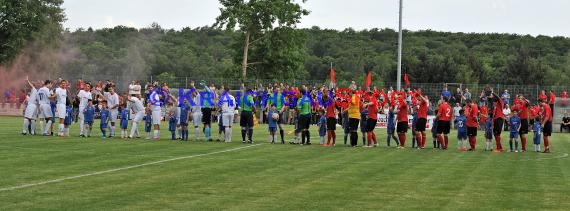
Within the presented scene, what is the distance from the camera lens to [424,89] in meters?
53.8

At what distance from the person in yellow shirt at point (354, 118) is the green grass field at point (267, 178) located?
2787 mm

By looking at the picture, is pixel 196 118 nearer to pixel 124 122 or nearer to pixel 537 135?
pixel 124 122

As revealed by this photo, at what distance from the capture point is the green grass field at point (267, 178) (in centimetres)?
1233

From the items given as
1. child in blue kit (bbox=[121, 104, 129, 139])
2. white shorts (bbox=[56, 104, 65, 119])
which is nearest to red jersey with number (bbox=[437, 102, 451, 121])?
child in blue kit (bbox=[121, 104, 129, 139])

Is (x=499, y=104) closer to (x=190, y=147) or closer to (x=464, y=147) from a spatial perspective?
(x=464, y=147)

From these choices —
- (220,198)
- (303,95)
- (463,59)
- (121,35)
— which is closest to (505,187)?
(220,198)

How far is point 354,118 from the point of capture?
90.9 feet

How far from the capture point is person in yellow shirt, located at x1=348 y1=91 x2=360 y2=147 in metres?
27.7

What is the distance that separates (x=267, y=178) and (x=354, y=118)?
1218 centimetres

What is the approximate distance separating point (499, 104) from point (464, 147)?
71.8 inches

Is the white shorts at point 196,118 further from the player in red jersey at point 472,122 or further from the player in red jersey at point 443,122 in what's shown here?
the player in red jersey at point 472,122

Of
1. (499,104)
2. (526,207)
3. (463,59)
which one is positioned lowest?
(526,207)

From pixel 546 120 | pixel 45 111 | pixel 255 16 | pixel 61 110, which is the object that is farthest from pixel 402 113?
pixel 255 16

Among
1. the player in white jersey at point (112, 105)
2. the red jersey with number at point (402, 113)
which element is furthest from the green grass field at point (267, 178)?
the player in white jersey at point (112, 105)
